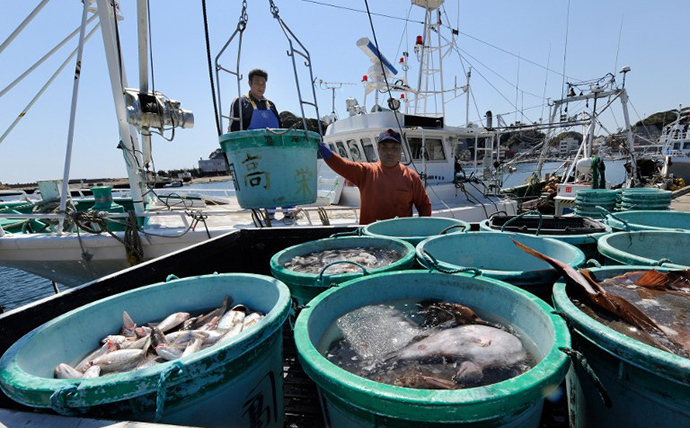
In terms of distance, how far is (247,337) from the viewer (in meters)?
1.29

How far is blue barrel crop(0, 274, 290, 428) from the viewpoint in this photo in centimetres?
107

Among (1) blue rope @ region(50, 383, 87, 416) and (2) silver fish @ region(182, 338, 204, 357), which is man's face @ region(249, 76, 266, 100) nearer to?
(2) silver fish @ region(182, 338, 204, 357)

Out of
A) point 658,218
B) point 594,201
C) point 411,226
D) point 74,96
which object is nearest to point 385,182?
point 411,226

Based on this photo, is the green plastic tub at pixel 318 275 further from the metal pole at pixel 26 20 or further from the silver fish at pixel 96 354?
the metal pole at pixel 26 20

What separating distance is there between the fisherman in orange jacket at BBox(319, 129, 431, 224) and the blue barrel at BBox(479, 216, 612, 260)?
0.99 metres

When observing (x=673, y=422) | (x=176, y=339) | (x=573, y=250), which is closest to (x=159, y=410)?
(x=176, y=339)

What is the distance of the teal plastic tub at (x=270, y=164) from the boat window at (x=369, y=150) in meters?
5.46

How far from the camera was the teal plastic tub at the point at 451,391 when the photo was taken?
0.91 metres

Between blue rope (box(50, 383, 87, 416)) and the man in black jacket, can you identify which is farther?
the man in black jacket

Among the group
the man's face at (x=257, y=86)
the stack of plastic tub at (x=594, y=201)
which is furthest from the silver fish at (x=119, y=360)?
the stack of plastic tub at (x=594, y=201)

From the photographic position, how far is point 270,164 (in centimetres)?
291

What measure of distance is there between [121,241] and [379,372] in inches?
Result: 211

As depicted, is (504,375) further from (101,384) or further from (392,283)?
(101,384)

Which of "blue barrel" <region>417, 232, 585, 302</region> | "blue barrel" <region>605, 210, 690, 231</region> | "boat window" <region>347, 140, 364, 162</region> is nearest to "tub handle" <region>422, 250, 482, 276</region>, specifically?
"blue barrel" <region>417, 232, 585, 302</region>
